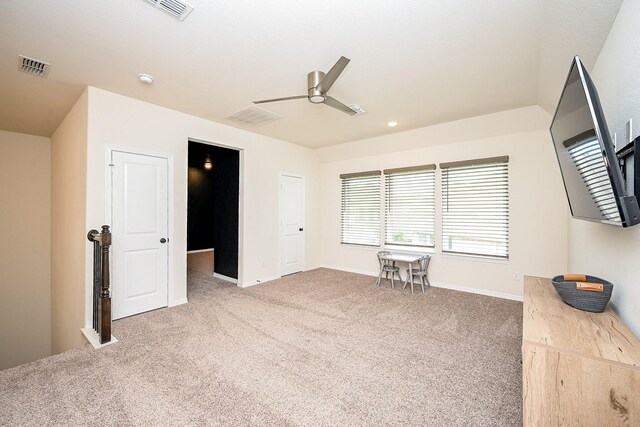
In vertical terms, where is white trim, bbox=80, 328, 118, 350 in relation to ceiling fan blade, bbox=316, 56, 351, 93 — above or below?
below

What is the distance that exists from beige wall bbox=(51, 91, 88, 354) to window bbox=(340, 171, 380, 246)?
14.5 feet

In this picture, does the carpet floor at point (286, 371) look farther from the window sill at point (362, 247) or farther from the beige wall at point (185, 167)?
the window sill at point (362, 247)

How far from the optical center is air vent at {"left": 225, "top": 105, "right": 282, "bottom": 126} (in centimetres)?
385

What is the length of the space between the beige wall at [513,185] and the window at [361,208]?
73 cm

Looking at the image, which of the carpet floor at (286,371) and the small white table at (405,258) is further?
the small white table at (405,258)

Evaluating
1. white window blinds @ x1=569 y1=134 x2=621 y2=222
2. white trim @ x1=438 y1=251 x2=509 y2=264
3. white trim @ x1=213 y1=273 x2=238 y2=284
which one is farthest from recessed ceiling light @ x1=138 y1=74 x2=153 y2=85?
white trim @ x1=438 y1=251 x2=509 y2=264

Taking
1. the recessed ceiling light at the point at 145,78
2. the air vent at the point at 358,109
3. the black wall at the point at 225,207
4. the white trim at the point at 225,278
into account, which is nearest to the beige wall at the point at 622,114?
the air vent at the point at 358,109

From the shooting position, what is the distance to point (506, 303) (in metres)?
3.97

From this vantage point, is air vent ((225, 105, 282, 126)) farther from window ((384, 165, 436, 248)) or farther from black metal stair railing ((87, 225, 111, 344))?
window ((384, 165, 436, 248))

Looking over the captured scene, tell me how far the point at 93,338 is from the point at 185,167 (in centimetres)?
231

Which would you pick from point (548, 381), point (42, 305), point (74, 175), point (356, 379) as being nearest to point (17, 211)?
point (42, 305)

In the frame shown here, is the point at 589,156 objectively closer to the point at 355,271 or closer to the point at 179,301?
the point at 179,301

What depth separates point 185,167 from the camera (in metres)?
4.01

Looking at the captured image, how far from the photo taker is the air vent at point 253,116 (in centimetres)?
385
